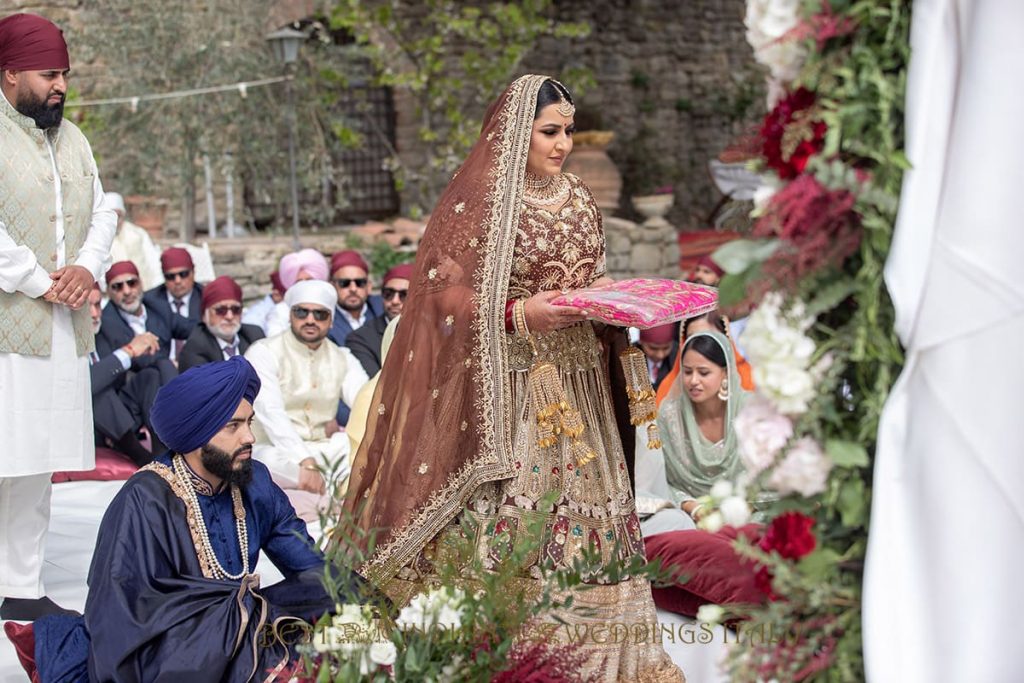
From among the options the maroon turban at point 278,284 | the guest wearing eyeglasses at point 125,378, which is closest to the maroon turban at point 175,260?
the guest wearing eyeglasses at point 125,378

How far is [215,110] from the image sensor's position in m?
11.4

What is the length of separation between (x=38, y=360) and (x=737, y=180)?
37.4 ft

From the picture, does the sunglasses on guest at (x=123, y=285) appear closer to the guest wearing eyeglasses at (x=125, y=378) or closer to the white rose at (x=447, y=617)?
the guest wearing eyeglasses at (x=125, y=378)

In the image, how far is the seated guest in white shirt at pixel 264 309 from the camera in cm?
857

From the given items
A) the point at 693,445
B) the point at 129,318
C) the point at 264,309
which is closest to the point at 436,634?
the point at 693,445

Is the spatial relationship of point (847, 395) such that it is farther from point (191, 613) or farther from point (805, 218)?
point (191, 613)

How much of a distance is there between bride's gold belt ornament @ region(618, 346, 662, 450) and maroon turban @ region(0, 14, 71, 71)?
2.02m

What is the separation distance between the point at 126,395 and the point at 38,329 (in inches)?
110

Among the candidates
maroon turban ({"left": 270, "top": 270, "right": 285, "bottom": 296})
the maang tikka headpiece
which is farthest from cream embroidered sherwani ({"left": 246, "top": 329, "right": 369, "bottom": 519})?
the maang tikka headpiece

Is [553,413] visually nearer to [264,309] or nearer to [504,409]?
[504,409]

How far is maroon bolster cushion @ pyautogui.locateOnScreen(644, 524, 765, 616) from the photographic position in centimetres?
466

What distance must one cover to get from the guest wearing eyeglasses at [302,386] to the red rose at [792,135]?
435 centimetres

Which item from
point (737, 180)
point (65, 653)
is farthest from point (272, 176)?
point (65, 653)

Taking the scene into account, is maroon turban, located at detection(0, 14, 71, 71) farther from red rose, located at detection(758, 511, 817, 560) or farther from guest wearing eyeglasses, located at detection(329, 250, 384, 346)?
guest wearing eyeglasses, located at detection(329, 250, 384, 346)
